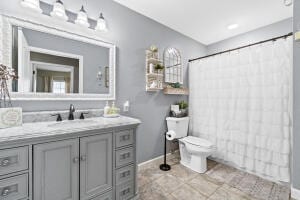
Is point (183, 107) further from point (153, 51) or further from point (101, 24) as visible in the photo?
point (101, 24)

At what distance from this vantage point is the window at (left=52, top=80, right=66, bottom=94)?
1.45 metres

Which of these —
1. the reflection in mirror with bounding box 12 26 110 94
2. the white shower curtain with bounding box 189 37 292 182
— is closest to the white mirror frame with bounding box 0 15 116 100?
the reflection in mirror with bounding box 12 26 110 94

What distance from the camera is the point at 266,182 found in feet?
5.93

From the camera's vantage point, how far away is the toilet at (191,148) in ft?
6.52

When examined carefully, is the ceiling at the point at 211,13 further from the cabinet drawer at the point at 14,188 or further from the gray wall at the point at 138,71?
the cabinet drawer at the point at 14,188

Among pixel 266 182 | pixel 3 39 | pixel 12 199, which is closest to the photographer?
pixel 12 199

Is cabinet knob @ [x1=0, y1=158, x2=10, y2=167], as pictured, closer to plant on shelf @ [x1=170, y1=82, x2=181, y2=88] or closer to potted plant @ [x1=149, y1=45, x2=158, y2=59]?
potted plant @ [x1=149, y1=45, x2=158, y2=59]

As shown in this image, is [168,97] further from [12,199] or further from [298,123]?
[12,199]

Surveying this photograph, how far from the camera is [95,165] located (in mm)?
1202

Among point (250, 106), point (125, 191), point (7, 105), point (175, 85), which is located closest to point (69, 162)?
point (125, 191)

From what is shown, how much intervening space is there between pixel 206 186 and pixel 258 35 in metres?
Result: 2.73

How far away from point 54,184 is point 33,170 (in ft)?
0.61

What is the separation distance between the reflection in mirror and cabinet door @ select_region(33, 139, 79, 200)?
0.69 metres

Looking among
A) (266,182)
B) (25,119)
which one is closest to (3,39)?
(25,119)
